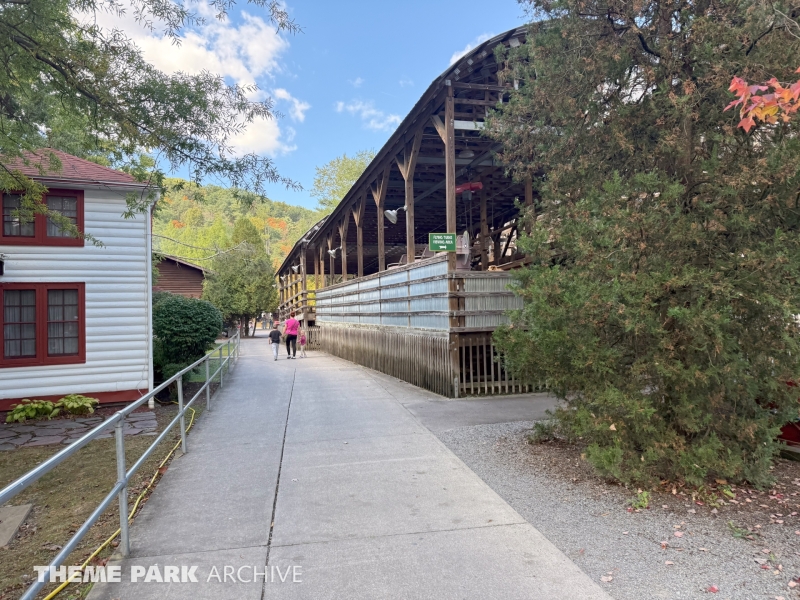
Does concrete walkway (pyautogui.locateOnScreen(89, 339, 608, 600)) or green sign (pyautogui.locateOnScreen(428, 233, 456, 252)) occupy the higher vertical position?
green sign (pyautogui.locateOnScreen(428, 233, 456, 252))

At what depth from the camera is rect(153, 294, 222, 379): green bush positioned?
10.7 meters

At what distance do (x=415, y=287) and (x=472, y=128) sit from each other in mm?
3752

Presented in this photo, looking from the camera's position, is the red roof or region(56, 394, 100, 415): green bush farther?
the red roof

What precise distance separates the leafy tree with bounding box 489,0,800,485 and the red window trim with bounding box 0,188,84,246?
9169mm

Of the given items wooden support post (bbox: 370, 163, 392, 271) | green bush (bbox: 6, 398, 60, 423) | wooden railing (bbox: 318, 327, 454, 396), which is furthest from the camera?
wooden support post (bbox: 370, 163, 392, 271)

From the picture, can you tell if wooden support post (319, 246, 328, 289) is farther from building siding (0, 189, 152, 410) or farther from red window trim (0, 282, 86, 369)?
red window trim (0, 282, 86, 369)

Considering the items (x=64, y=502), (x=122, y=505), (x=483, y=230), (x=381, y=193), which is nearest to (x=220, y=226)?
(x=483, y=230)

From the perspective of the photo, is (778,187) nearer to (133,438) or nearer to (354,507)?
(354,507)

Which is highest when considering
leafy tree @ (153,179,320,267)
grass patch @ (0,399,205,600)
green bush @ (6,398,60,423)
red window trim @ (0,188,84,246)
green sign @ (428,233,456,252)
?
leafy tree @ (153,179,320,267)

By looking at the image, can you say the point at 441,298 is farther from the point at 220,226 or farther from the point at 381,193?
the point at 220,226

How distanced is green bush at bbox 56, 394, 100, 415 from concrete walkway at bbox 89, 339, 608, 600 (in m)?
4.05

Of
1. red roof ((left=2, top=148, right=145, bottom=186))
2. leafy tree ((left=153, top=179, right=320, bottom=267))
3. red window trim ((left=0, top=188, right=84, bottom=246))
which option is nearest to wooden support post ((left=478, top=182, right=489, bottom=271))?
red roof ((left=2, top=148, right=145, bottom=186))

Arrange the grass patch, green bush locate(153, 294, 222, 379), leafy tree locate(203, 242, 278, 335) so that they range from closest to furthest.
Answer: the grass patch < green bush locate(153, 294, 222, 379) < leafy tree locate(203, 242, 278, 335)

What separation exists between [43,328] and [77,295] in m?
0.84
